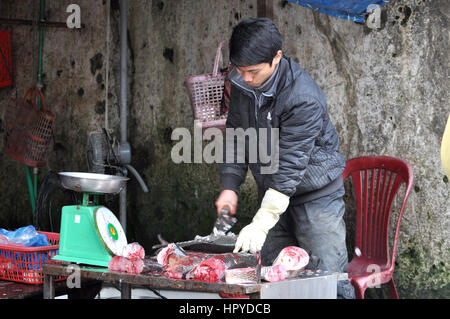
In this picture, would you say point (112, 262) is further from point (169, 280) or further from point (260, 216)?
point (260, 216)

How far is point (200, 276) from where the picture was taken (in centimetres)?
290

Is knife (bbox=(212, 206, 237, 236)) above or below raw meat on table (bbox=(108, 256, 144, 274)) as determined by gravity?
above

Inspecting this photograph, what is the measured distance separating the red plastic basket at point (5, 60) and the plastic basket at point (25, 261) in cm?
329

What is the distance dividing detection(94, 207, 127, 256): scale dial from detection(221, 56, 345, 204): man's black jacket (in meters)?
0.69

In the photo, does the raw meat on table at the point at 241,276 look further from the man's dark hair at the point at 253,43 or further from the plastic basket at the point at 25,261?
the plastic basket at the point at 25,261

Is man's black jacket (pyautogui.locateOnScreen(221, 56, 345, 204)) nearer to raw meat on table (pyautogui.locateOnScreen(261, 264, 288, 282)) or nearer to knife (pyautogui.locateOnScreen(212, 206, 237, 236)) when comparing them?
knife (pyautogui.locateOnScreen(212, 206, 237, 236))

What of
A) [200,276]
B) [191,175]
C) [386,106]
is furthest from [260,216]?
[191,175]

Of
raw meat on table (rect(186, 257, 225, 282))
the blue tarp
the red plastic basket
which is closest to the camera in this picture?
raw meat on table (rect(186, 257, 225, 282))

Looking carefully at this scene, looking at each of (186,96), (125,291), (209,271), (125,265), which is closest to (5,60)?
(186,96)

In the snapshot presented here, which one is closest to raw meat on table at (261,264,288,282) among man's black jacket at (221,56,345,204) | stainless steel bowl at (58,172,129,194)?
man's black jacket at (221,56,345,204)

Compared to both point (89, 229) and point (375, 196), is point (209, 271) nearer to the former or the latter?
point (89, 229)

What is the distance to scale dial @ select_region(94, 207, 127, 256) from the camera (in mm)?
3326

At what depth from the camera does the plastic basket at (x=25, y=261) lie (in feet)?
12.2
